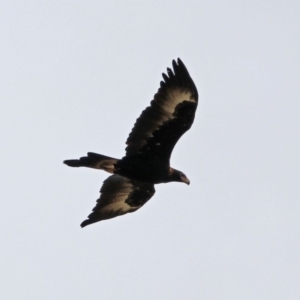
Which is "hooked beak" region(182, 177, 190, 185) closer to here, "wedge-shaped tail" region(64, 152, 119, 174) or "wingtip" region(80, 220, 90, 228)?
"wedge-shaped tail" region(64, 152, 119, 174)

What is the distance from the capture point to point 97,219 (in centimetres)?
1948

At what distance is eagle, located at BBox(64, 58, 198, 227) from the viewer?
18.0m

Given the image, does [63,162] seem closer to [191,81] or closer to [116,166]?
[116,166]

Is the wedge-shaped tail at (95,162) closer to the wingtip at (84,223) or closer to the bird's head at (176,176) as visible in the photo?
the bird's head at (176,176)

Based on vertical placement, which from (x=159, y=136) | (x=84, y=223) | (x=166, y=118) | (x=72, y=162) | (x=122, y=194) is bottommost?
(x=84, y=223)

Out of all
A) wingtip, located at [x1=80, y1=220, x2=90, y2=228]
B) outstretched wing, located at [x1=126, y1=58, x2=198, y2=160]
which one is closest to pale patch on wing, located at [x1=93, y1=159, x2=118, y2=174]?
outstretched wing, located at [x1=126, y1=58, x2=198, y2=160]

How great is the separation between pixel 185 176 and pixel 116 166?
1.32 m

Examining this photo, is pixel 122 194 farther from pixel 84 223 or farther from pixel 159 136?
pixel 159 136

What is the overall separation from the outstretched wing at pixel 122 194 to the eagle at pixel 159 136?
603 millimetres

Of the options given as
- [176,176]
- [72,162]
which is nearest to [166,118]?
[176,176]

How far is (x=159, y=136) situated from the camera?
60.4ft

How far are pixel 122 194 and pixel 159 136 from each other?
1.96 m

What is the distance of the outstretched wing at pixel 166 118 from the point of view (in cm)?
1798

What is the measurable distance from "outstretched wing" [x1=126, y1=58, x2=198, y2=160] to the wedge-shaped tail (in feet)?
1.16
